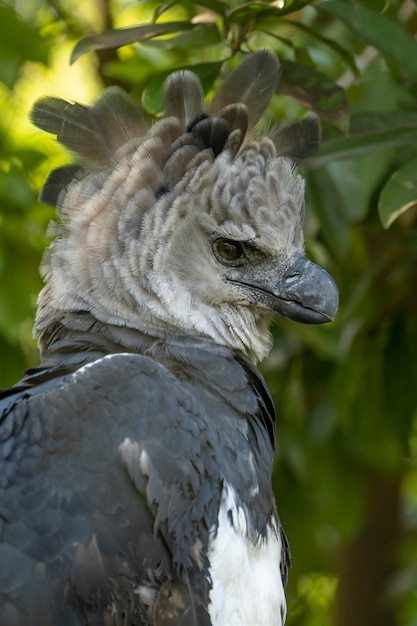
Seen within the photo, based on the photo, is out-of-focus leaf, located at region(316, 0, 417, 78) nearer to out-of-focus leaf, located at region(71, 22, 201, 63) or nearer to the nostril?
out-of-focus leaf, located at region(71, 22, 201, 63)

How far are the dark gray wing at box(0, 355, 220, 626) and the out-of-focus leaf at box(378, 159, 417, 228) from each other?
785 mm

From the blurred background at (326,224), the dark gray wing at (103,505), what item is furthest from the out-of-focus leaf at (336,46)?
the dark gray wing at (103,505)

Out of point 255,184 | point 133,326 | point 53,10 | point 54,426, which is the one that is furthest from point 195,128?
point 53,10

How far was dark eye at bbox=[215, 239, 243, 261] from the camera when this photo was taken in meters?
2.75

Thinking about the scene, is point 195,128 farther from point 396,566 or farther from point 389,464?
point 396,566

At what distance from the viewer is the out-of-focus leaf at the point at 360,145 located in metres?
2.99

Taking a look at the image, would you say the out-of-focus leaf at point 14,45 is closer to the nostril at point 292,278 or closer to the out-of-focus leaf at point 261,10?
the out-of-focus leaf at point 261,10

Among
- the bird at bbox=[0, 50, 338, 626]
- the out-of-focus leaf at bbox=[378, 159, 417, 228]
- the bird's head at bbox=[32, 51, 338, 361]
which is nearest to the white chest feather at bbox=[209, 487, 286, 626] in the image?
the bird at bbox=[0, 50, 338, 626]

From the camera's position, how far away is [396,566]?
532 cm

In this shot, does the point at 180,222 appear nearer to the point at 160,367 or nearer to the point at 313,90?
the point at 160,367

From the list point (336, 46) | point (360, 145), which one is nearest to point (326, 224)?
point (360, 145)

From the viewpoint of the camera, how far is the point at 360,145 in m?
3.01

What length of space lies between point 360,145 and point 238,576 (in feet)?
4.27

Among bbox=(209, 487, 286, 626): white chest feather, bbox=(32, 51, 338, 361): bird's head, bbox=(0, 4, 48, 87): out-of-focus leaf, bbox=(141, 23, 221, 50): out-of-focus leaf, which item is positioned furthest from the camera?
bbox=(0, 4, 48, 87): out-of-focus leaf
